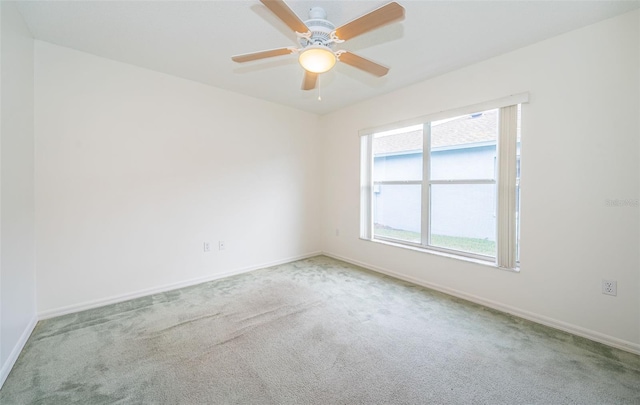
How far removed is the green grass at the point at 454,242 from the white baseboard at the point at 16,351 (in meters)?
3.80

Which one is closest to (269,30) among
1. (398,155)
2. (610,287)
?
(398,155)

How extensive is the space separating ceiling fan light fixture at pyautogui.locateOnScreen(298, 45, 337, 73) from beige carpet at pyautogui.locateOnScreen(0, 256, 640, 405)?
2.09 metres

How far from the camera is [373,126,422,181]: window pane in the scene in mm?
3426

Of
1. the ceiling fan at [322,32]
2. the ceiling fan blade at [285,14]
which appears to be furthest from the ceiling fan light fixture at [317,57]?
the ceiling fan blade at [285,14]

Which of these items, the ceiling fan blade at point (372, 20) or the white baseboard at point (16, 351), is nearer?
the ceiling fan blade at point (372, 20)

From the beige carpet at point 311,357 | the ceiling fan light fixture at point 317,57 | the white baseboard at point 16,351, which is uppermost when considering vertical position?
the ceiling fan light fixture at point 317,57

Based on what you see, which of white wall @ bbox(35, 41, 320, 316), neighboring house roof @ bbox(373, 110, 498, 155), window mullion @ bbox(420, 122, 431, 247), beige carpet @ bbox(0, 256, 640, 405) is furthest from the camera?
window mullion @ bbox(420, 122, 431, 247)

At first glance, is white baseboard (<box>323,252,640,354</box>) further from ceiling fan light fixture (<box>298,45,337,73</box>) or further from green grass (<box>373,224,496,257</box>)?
ceiling fan light fixture (<box>298,45,337,73</box>)

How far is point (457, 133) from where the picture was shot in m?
3.02

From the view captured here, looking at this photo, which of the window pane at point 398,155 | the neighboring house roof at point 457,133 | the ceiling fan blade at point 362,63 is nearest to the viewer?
the ceiling fan blade at point 362,63

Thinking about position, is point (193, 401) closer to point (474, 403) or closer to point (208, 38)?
point (474, 403)

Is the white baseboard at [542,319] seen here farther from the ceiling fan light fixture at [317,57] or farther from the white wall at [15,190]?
the white wall at [15,190]

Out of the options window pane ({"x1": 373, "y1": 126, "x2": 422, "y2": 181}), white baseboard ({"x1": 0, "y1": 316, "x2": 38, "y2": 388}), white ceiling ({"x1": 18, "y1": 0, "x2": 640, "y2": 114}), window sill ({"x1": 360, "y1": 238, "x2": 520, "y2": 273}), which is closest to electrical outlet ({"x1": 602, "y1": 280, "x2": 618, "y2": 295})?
window sill ({"x1": 360, "y1": 238, "x2": 520, "y2": 273})

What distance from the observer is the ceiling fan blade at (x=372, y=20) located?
1381 mm
